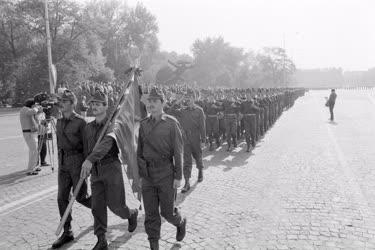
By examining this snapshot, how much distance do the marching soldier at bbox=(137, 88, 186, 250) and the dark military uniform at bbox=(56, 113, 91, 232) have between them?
913 mm

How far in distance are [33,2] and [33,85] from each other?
31.5ft

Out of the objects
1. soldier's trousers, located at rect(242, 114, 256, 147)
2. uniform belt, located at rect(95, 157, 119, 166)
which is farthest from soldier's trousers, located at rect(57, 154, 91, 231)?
soldier's trousers, located at rect(242, 114, 256, 147)

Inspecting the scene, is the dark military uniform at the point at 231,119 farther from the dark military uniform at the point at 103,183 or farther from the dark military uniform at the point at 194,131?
the dark military uniform at the point at 103,183

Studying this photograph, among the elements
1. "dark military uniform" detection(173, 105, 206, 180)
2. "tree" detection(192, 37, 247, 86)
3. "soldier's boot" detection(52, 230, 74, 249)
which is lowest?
"soldier's boot" detection(52, 230, 74, 249)

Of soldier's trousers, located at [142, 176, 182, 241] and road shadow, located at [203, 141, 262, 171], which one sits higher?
soldier's trousers, located at [142, 176, 182, 241]

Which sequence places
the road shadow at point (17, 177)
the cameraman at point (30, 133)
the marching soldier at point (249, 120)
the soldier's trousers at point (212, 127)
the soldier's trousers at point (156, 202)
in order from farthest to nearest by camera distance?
the soldier's trousers at point (212, 127), the marching soldier at point (249, 120), the cameraman at point (30, 133), the road shadow at point (17, 177), the soldier's trousers at point (156, 202)

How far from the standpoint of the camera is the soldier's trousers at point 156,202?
479 cm

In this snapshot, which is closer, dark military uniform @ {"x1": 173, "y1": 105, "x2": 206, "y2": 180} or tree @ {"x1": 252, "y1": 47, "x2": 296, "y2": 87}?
dark military uniform @ {"x1": 173, "y1": 105, "x2": 206, "y2": 180}

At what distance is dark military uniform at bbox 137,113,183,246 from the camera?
4.80m

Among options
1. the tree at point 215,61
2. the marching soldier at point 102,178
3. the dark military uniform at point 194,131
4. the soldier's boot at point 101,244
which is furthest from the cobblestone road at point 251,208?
the tree at point 215,61

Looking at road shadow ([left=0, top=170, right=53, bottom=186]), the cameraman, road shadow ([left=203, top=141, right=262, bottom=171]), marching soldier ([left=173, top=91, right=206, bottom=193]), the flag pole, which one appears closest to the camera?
the flag pole

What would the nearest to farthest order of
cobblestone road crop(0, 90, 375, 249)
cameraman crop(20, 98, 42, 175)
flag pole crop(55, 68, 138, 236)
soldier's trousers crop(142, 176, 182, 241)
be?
flag pole crop(55, 68, 138, 236) → soldier's trousers crop(142, 176, 182, 241) → cobblestone road crop(0, 90, 375, 249) → cameraman crop(20, 98, 42, 175)

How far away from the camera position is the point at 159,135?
15.8 ft

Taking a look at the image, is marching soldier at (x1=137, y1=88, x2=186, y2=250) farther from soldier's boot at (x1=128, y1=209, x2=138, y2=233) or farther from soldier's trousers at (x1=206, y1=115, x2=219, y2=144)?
soldier's trousers at (x1=206, y1=115, x2=219, y2=144)
